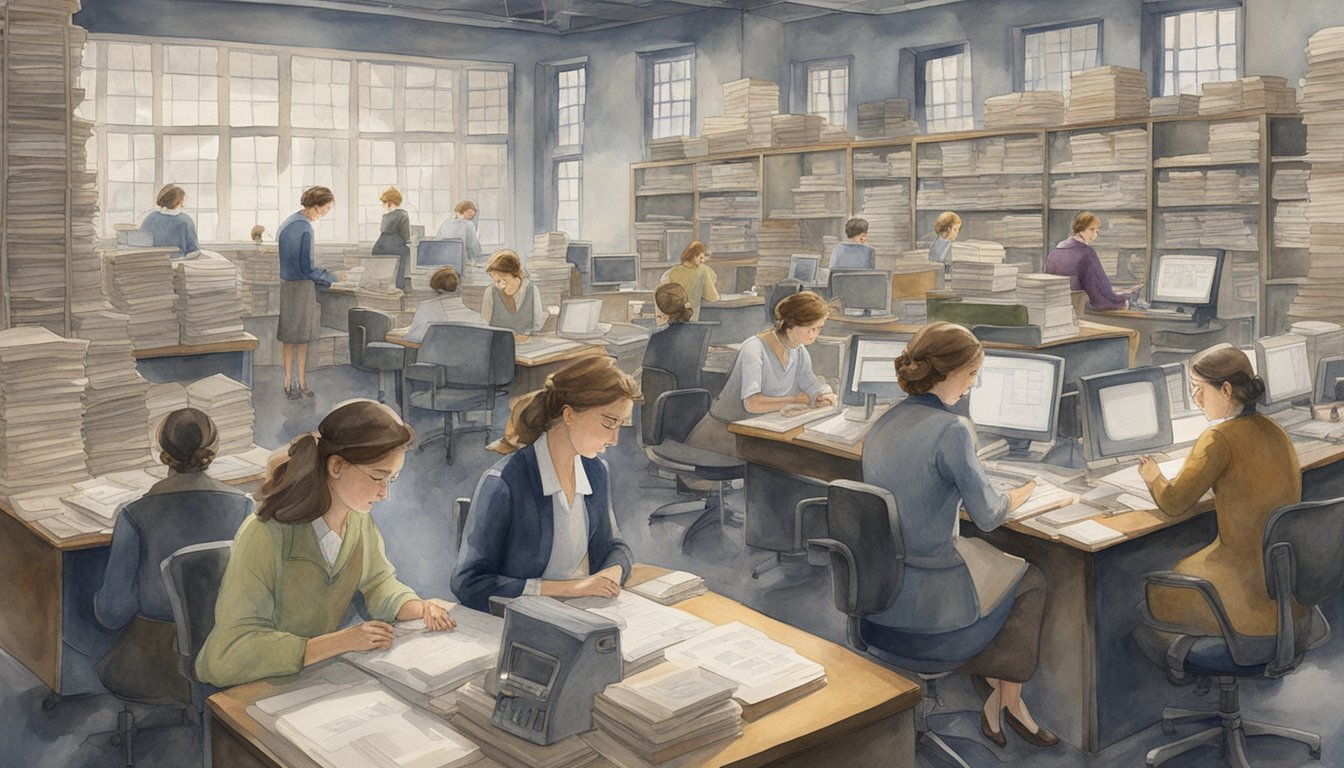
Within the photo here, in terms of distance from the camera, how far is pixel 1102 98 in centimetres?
857

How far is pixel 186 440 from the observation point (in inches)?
123

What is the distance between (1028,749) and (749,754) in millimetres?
1783

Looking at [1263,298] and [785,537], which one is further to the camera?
[1263,298]

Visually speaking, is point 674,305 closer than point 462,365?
Yes

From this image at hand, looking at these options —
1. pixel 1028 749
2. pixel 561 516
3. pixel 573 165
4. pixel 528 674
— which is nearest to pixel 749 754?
pixel 528 674

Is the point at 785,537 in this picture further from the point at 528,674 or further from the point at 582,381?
the point at 528,674

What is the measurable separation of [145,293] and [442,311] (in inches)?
82.5

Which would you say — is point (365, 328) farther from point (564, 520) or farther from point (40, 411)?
point (564, 520)

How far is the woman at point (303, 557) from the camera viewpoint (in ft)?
7.40

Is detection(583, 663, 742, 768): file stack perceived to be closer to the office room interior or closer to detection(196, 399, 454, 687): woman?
the office room interior

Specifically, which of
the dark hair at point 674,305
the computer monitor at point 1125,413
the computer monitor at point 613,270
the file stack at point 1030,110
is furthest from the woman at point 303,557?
the file stack at point 1030,110

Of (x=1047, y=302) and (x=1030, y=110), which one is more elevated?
(x=1030, y=110)

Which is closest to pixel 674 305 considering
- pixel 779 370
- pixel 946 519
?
pixel 779 370

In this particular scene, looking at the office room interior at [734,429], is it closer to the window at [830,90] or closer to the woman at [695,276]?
the woman at [695,276]
